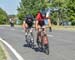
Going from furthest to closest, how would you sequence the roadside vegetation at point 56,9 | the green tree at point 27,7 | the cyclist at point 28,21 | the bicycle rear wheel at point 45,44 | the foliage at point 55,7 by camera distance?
the green tree at point 27,7
the roadside vegetation at point 56,9
the foliage at point 55,7
the cyclist at point 28,21
the bicycle rear wheel at point 45,44

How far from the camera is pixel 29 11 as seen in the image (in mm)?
88562

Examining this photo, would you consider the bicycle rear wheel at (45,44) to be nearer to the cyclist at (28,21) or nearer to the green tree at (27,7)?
the cyclist at (28,21)

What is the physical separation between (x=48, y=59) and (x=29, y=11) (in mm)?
75746

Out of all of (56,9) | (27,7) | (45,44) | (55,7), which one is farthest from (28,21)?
(27,7)

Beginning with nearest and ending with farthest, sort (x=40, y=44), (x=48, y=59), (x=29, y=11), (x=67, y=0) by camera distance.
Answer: (x=48, y=59)
(x=40, y=44)
(x=67, y=0)
(x=29, y=11)

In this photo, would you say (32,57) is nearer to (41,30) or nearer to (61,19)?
(41,30)

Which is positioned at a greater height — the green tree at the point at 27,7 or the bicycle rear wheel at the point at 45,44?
the bicycle rear wheel at the point at 45,44

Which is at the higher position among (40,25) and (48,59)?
(40,25)

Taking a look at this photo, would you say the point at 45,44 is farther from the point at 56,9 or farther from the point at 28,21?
the point at 56,9

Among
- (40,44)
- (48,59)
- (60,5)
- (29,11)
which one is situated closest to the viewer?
(48,59)

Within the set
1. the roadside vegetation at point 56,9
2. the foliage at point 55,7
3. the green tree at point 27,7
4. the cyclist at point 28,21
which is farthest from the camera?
the green tree at point 27,7

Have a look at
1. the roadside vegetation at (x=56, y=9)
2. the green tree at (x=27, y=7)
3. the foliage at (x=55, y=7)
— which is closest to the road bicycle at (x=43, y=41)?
the foliage at (x=55, y=7)

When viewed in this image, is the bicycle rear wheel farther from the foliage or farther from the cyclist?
the foliage

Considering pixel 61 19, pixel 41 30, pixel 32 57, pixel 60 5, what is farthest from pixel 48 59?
pixel 61 19
